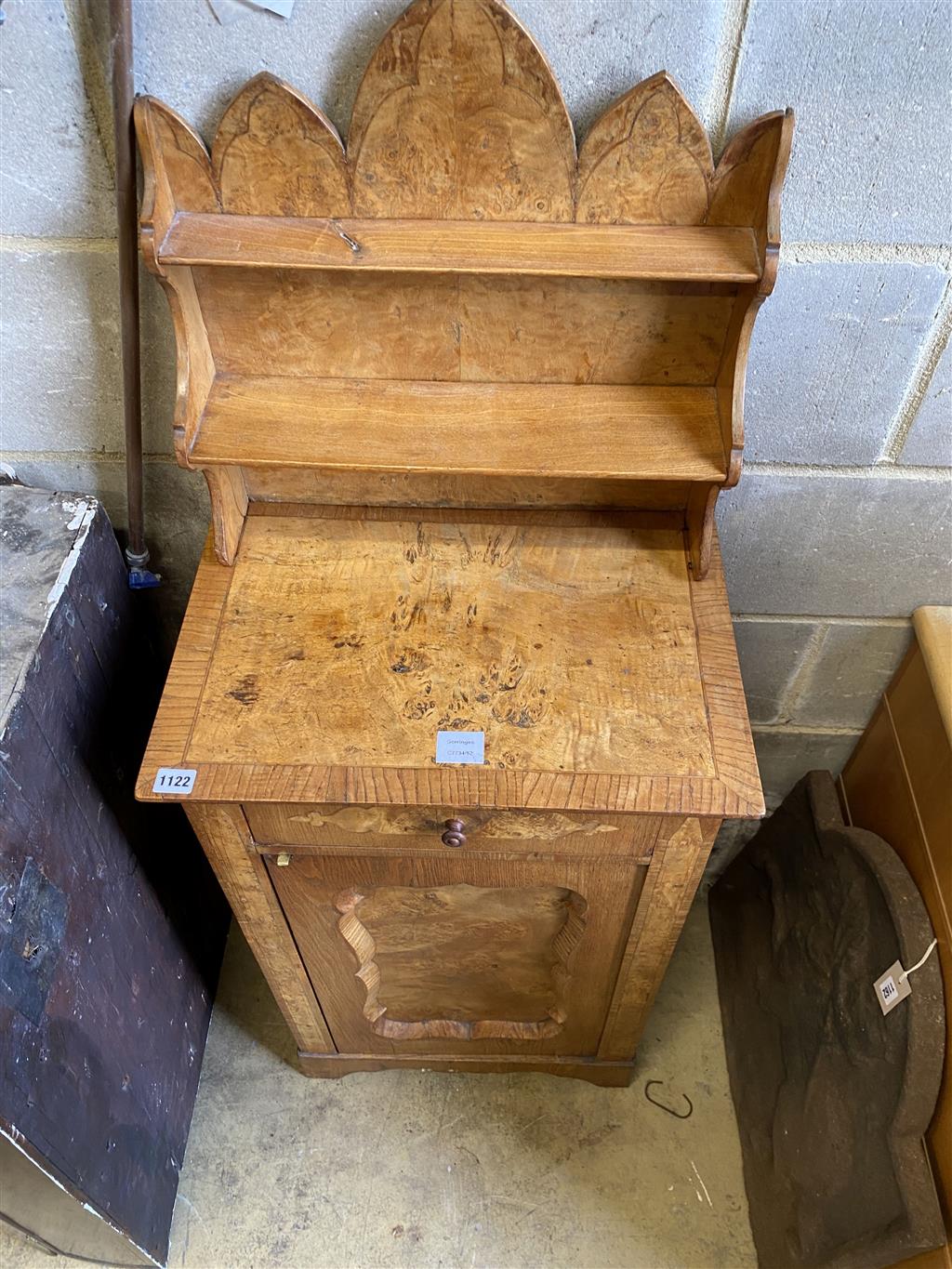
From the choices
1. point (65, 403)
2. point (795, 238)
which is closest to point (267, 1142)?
point (65, 403)

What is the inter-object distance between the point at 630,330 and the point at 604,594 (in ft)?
1.01

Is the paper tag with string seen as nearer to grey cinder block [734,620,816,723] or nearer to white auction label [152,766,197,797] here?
grey cinder block [734,620,816,723]

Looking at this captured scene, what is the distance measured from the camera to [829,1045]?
50.3 inches

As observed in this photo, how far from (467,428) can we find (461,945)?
2.40 feet

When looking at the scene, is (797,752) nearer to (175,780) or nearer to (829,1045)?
(829,1045)

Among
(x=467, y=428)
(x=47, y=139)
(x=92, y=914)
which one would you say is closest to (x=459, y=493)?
(x=467, y=428)

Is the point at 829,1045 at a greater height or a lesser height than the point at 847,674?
lesser

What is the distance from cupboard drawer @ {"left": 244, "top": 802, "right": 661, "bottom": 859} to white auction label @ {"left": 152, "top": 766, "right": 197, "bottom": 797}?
7 centimetres

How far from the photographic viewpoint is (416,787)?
A: 3.09 feet

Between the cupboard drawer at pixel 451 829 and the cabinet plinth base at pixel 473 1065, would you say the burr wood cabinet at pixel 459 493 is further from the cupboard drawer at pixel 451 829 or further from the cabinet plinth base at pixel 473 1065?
the cabinet plinth base at pixel 473 1065

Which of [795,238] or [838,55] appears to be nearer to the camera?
[838,55]

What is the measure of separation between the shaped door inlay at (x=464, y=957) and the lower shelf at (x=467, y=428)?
0.54 m

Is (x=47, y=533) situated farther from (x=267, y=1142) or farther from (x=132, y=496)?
(x=267, y=1142)

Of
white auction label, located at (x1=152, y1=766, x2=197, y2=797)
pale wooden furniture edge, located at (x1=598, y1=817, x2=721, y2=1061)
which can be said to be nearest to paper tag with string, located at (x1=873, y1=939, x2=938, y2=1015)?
pale wooden furniture edge, located at (x1=598, y1=817, x2=721, y2=1061)
